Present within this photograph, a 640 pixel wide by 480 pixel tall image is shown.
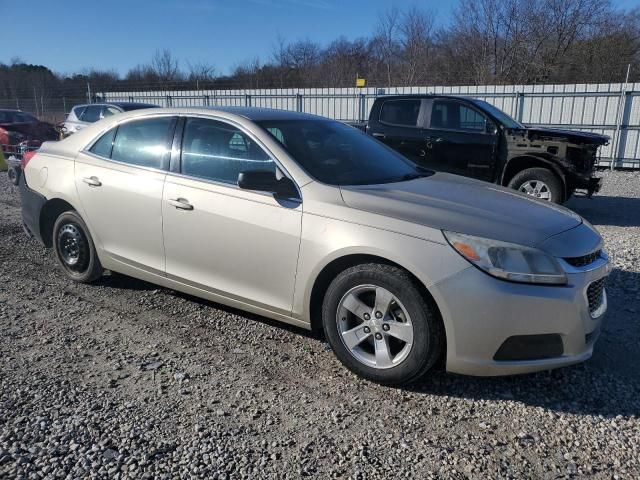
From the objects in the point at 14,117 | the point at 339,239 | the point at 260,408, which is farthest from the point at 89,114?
the point at 260,408

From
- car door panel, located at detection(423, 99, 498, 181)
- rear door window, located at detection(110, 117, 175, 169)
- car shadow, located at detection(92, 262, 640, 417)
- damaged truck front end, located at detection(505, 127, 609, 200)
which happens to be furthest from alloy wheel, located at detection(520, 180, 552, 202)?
rear door window, located at detection(110, 117, 175, 169)

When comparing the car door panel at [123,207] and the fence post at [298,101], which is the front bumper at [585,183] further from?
the fence post at [298,101]

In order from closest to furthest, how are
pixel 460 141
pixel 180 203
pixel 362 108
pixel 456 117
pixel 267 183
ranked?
pixel 267 183, pixel 180 203, pixel 460 141, pixel 456 117, pixel 362 108

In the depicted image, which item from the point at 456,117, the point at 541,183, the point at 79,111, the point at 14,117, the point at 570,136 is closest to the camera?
the point at 570,136

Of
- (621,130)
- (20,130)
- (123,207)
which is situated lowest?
(123,207)

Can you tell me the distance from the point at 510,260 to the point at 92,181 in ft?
11.1

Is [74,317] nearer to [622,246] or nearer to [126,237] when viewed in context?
[126,237]

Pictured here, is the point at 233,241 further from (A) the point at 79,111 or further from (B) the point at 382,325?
(A) the point at 79,111

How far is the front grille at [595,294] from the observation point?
303cm

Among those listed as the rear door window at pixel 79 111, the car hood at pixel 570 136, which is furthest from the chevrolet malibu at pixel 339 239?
the rear door window at pixel 79 111

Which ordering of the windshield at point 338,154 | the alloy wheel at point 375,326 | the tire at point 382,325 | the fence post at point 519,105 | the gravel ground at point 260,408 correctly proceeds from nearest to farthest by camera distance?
the gravel ground at point 260,408
the tire at point 382,325
the alloy wheel at point 375,326
the windshield at point 338,154
the fence post at point 519,105

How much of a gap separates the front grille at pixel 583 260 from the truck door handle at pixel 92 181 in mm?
3544

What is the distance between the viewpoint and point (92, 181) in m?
4.40

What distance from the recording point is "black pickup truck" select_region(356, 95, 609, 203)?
8055 mm
